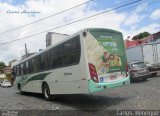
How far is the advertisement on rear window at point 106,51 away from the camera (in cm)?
1117

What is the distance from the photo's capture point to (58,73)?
13.4 metres

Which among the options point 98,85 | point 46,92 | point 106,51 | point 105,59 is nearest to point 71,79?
point 98,85

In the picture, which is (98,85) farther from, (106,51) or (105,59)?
(106,51)

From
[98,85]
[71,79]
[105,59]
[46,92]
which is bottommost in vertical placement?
[46,92]

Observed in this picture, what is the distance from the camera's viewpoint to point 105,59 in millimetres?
11539

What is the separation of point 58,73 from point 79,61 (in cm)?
239

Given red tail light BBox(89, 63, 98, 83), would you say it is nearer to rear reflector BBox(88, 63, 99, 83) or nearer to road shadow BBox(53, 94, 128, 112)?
rear reflector BBox(88, 63, 99, 83)

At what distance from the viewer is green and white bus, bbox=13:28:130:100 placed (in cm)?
1102

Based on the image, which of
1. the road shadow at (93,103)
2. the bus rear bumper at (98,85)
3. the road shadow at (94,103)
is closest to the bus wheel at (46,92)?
the road shadow at (93,103)

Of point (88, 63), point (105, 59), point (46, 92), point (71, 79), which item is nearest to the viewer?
point (88, 63)

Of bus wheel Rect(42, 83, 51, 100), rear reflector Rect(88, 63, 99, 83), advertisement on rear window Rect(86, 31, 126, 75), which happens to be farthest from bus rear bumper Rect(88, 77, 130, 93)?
bus wheel Rect(42, 83, 51, 100)

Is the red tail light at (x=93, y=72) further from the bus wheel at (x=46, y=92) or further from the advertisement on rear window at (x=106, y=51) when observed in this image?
the bus wheel at (x=46, y=92)

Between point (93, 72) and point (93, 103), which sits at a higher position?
point (93, 72)

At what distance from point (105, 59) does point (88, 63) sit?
0.99 metres
